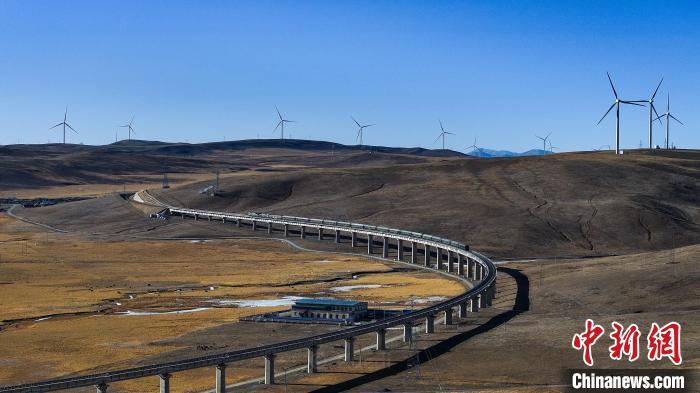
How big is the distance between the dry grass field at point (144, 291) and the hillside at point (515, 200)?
21.6 metres

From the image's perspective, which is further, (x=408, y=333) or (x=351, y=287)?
(x=351, y=287)

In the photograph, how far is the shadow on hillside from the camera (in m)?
52.9

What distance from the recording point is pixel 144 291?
305 ft

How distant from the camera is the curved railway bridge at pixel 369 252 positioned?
160 ft

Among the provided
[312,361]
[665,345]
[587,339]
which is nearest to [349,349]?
[312,361]

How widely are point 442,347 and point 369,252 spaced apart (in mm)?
64122

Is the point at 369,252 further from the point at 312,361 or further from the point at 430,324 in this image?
the point at 312,361

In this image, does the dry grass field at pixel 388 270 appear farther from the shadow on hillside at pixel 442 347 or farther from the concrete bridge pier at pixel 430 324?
the concrete bridge pier at pixel 430 324

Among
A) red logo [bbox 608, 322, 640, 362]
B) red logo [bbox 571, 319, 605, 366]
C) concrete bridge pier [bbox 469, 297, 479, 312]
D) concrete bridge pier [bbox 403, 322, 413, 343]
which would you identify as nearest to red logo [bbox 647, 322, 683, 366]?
red logo [bbox 608, 322, 640, 362]

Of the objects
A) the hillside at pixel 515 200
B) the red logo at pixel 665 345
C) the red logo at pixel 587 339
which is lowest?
the red logo at pixel 587 339

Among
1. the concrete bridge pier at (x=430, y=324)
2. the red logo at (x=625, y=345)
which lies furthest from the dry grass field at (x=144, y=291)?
the red logo at (x=625, y=345)

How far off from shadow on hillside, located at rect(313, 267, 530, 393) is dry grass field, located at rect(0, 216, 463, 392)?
6.87 metres

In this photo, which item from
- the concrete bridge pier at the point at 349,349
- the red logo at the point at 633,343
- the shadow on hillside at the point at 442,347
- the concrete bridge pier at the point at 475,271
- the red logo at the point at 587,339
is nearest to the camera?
the shadow on hillside at the point at 442,347

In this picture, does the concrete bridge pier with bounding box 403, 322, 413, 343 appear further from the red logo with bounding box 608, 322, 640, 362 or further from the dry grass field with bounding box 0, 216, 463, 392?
the red logo with bounding box 608, 322, 640, 362
